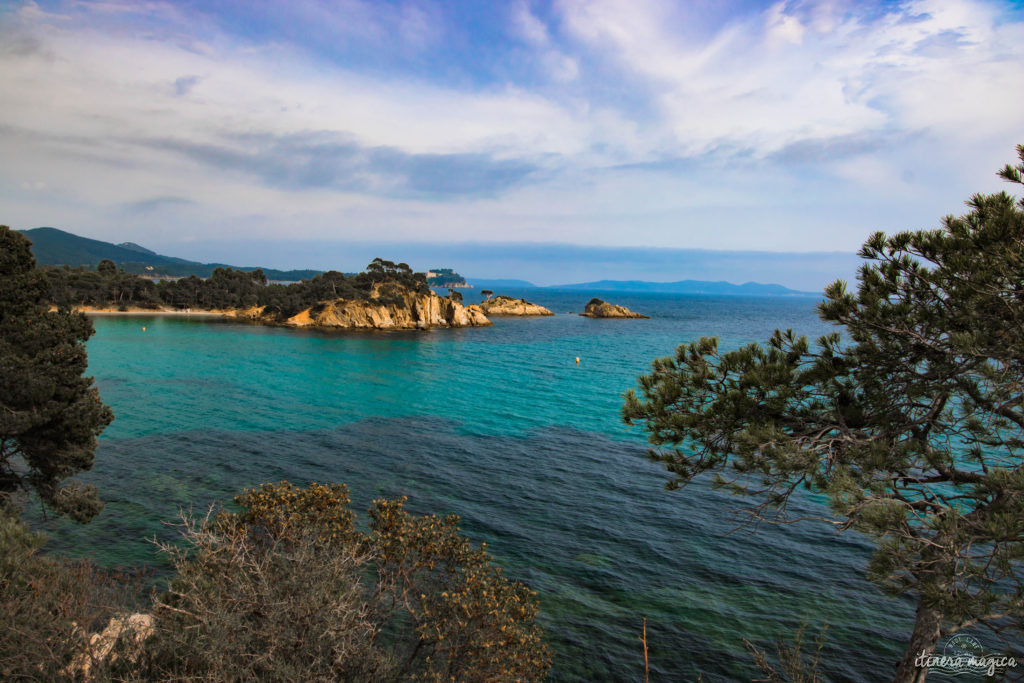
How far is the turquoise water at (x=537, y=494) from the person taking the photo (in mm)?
14328

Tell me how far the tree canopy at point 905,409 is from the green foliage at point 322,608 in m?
4.51

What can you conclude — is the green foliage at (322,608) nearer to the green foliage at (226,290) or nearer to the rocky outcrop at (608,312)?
the green foliage at (226,290)

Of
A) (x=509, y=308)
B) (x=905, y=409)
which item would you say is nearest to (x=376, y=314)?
(x=509, y=308)

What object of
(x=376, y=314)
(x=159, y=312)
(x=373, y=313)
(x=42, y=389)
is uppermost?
(x=373, y=313)

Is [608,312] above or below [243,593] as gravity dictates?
above

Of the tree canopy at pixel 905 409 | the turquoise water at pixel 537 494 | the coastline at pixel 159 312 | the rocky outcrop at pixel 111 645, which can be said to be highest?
the tree canopy at pixel 905 409

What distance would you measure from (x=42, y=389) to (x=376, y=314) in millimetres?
83057

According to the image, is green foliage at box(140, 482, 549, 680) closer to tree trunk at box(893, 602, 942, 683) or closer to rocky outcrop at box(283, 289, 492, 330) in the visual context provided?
tree trunk at box(893, 602, 942, 683)

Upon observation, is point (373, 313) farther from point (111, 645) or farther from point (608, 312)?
point (111, 645)

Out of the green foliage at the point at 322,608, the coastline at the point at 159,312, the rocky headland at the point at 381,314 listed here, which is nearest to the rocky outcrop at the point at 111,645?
the green foliage at the point at 322,608

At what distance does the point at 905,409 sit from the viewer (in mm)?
8977

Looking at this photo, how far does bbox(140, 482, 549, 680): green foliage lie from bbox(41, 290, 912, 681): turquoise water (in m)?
4.11

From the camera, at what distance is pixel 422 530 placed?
1162 cm

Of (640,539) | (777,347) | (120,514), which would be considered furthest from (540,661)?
(120,514)
